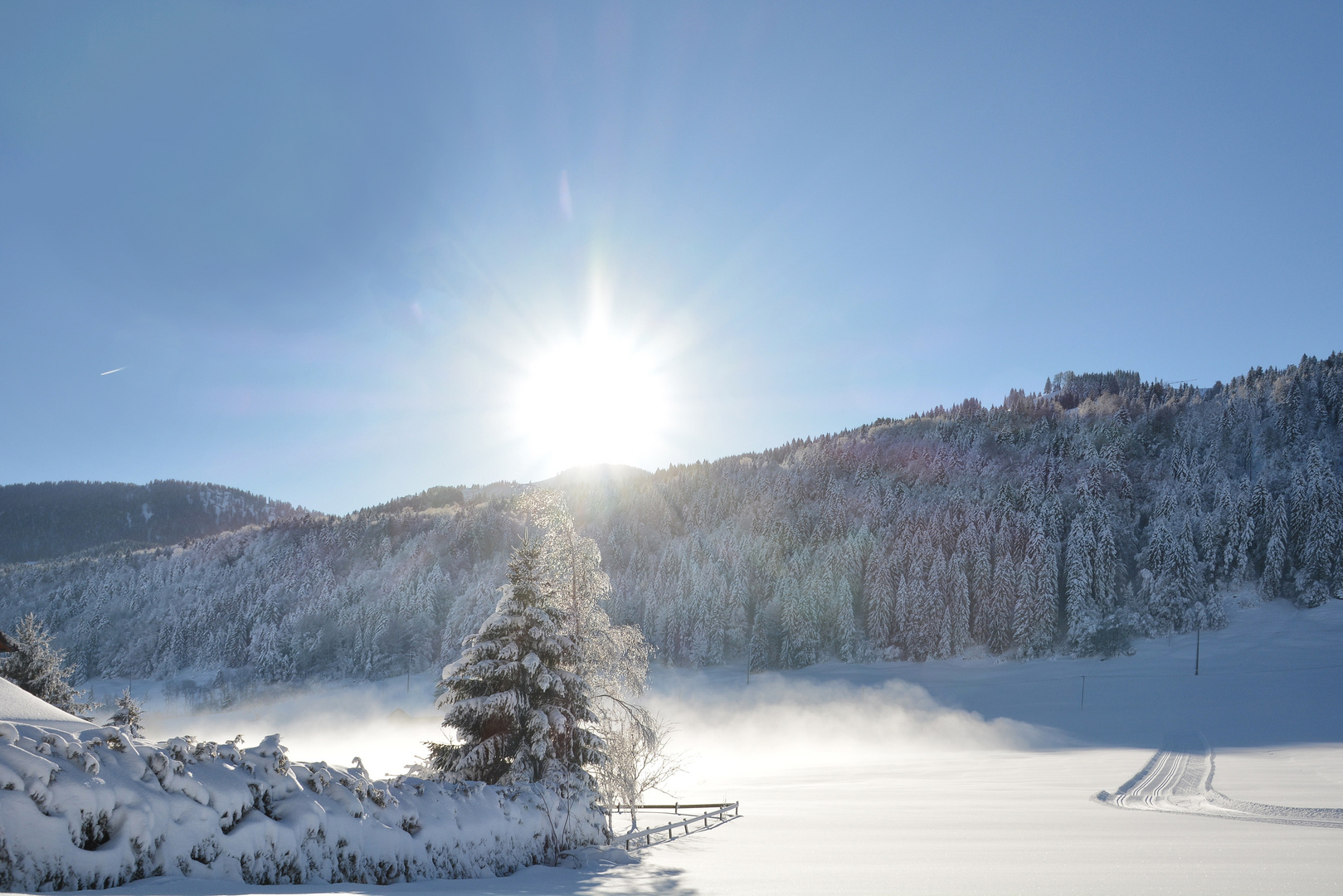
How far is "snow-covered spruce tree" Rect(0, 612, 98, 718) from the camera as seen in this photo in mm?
26562

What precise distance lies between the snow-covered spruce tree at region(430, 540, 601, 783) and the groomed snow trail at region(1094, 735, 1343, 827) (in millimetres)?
17033

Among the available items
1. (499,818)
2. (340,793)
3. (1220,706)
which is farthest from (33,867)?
(1220,706)

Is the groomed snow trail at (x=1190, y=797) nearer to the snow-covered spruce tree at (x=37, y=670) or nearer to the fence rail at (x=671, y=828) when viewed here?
the fence rail at (x=671, y=828)

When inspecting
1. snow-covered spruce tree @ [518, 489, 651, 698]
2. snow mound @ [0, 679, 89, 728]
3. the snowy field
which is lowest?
the snowy field

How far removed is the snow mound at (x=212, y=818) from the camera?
555 centimetres

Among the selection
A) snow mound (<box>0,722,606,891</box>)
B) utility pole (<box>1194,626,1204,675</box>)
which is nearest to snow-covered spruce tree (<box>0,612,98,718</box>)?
snow mound (<box>0,722,606,891</box>)

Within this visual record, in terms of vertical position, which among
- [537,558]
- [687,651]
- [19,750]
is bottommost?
[687,651]

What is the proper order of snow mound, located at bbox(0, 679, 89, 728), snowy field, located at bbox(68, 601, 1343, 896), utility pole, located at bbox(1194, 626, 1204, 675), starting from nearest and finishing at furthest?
snowy field, located at bbox(68, 601, 1343, 896), snow mound, located at bbox(0, 679, 89, 728), utility pole, located at bbox(1194, 626, 1204, 675)

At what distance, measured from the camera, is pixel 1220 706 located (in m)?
53.8

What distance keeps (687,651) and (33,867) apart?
287ft

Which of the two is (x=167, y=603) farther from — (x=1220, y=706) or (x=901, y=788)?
(x=1220, y=706)

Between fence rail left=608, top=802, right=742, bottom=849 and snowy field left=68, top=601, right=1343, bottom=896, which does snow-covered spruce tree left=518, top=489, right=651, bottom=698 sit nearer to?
fence rail left=608, top=802, right=742, bottom=849

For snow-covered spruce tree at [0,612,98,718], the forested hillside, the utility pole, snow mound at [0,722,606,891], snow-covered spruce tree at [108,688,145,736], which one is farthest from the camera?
the forested hillside

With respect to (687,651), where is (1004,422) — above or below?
above
